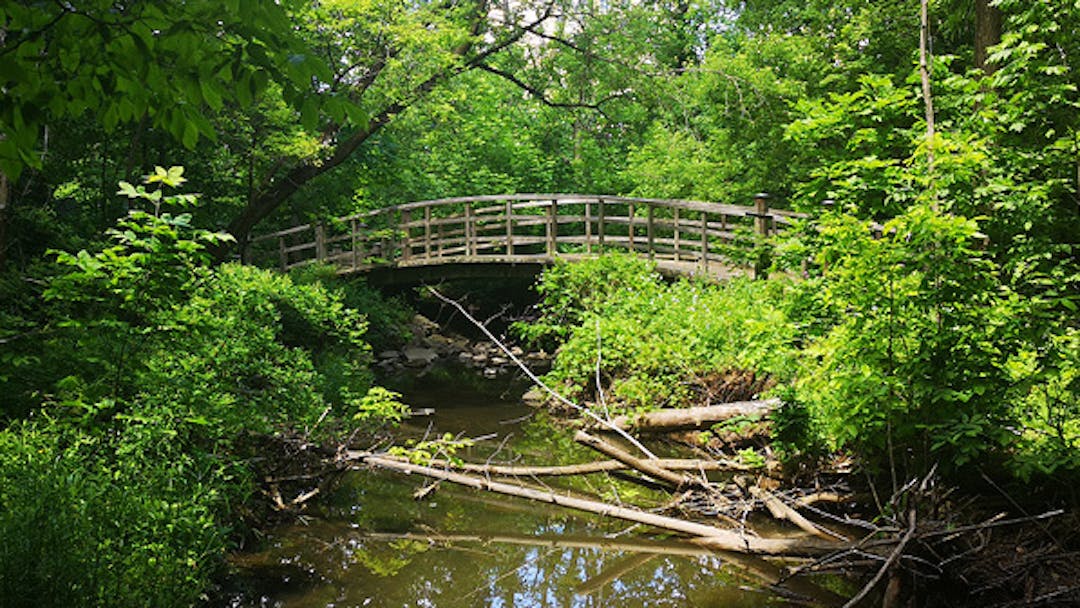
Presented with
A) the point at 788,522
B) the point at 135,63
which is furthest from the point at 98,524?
the point at 788,522

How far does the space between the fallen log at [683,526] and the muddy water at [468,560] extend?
0.81ft

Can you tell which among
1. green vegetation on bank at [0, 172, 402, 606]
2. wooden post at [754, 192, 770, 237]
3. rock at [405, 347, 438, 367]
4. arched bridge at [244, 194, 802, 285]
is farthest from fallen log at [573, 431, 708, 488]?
rock at [405, 347, 438, 367]

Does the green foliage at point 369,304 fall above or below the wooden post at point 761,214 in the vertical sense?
below

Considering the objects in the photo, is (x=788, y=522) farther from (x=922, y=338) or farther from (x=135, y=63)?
(x=135, y=63)

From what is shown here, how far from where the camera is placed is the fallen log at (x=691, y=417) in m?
6.97

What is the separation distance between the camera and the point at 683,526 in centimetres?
542

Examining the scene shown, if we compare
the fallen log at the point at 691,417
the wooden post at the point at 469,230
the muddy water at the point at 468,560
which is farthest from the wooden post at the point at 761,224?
the wooden post at the point at 469,230

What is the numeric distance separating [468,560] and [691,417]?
8.14ft

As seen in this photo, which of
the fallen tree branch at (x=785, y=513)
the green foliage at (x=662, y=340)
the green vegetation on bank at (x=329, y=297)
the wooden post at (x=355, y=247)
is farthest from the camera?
the wooden post at (x=355, y=247)

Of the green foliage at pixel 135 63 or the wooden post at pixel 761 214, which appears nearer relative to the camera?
the green foliage at pixel 135 63

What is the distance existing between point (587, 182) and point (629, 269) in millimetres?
9462

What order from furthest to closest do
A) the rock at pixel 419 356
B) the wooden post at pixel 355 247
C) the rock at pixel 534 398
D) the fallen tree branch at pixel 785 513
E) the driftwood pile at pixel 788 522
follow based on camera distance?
the wooden post at pixel 355 247
the rock at pixel 419 356
the rock at pixel 534 398
the fallen tree branch at pixel 785 513
the driftwood pile at pixel 788 522

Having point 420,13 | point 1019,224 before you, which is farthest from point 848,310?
point 420,13

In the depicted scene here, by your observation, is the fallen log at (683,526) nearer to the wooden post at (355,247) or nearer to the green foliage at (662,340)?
the green foliage at (662,340)
